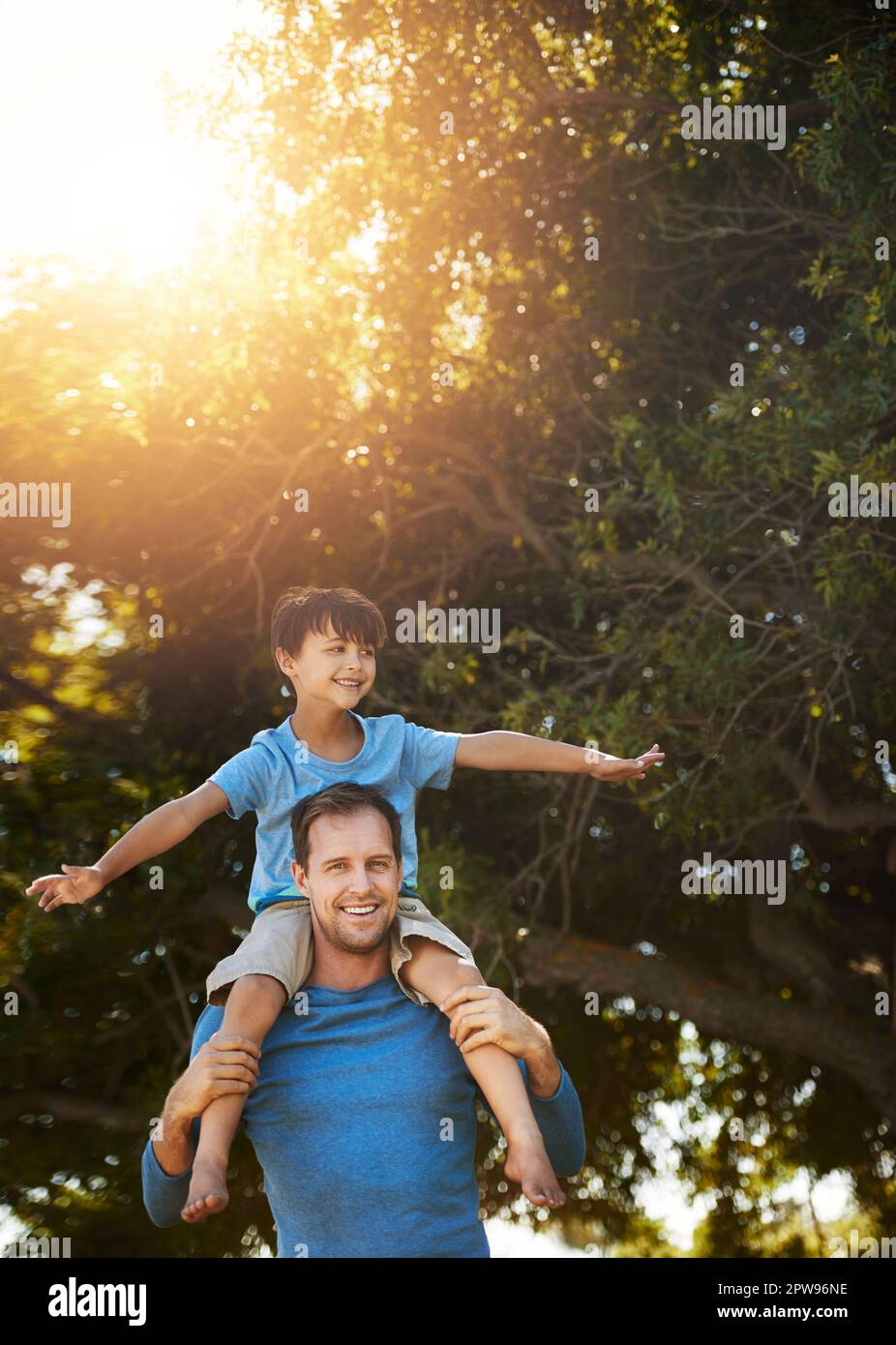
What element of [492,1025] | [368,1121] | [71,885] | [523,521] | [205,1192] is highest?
[523,521]

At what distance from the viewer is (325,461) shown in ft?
24.1

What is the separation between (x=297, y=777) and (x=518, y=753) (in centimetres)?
47

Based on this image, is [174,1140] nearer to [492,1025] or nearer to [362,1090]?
[362,1090]

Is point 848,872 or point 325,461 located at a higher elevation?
point 325,461

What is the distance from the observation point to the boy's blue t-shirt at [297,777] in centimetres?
312

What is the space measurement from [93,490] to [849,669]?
394 centimetres

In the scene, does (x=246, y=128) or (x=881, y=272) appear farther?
(x=246, y=128)

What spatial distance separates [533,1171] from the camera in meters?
2.67

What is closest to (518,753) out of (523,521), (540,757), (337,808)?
(540,757)

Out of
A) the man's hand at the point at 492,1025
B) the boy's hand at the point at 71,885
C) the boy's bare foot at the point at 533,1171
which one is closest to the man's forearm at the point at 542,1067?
the man's hand at the point at 492,1025

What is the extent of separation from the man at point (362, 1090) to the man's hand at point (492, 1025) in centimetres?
4
